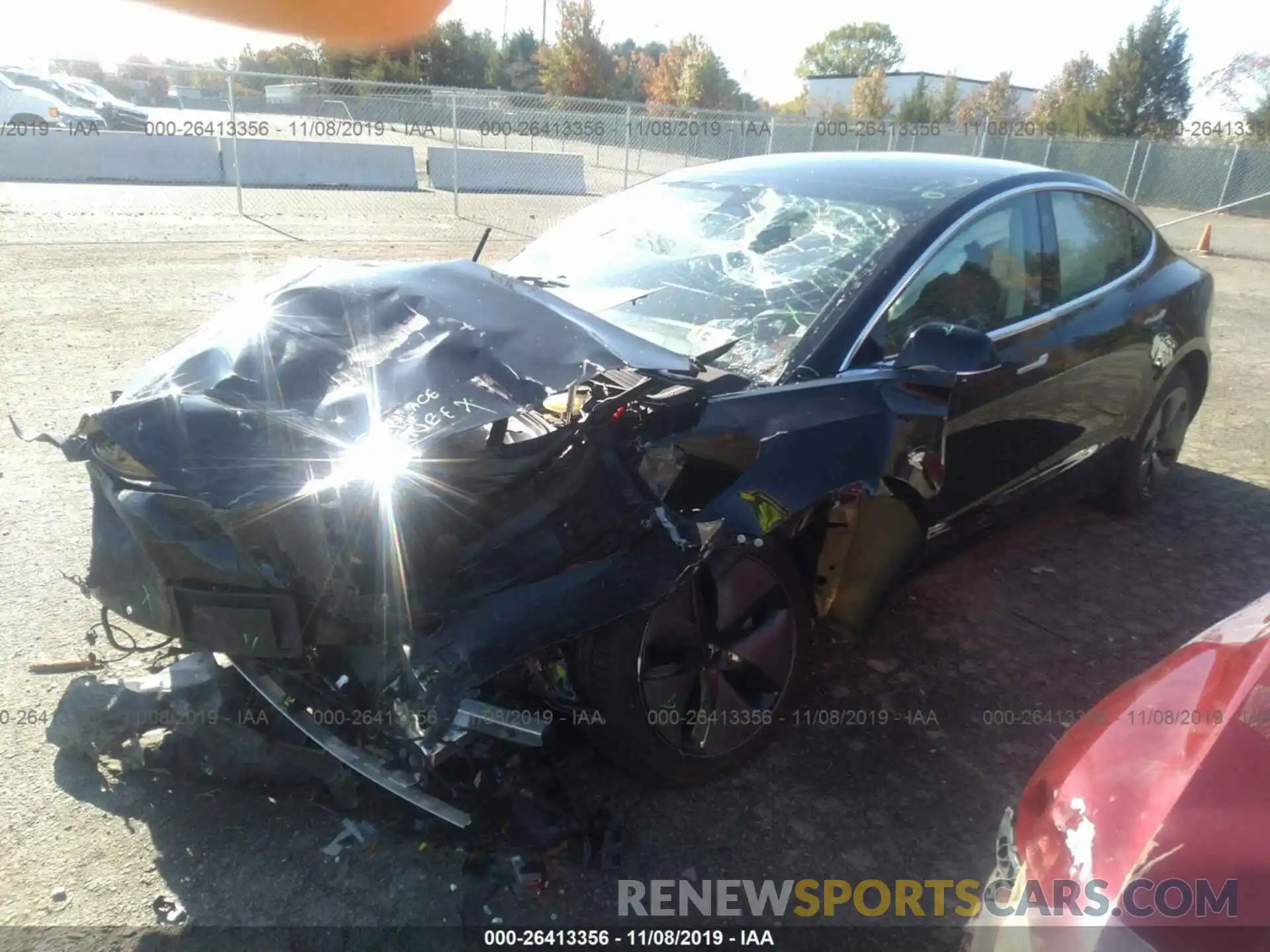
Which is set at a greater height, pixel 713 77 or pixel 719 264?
pixel 713 77

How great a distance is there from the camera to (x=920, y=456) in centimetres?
305

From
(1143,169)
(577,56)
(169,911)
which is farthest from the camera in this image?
(577,56)

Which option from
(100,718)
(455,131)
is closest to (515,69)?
(455,131)

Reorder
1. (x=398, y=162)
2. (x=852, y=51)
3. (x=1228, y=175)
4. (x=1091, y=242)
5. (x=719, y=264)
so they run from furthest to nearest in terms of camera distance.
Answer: (x=852, y=51) → (x=1228, y=175) → (x=398, y=162) → (x=1091, y=242) → (x=719, y=264)

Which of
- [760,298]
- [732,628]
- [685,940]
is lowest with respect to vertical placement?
[685,940]

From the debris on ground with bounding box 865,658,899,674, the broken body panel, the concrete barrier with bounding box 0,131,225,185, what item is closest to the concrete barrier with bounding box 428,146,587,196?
the concrete barrier with bounding box 0,131,225,185

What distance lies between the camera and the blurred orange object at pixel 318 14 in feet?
17.1

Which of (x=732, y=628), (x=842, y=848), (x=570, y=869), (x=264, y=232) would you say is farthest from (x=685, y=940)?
(x=264, y=232)

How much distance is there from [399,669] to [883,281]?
207 centimetres

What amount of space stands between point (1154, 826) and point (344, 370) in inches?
82.7

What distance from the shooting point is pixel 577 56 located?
38.9 m

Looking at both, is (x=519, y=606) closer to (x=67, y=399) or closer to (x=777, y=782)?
(x=777, y=782)

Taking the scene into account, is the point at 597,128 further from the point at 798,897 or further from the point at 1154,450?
the point at 798,897

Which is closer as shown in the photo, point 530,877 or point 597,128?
point 530,877
